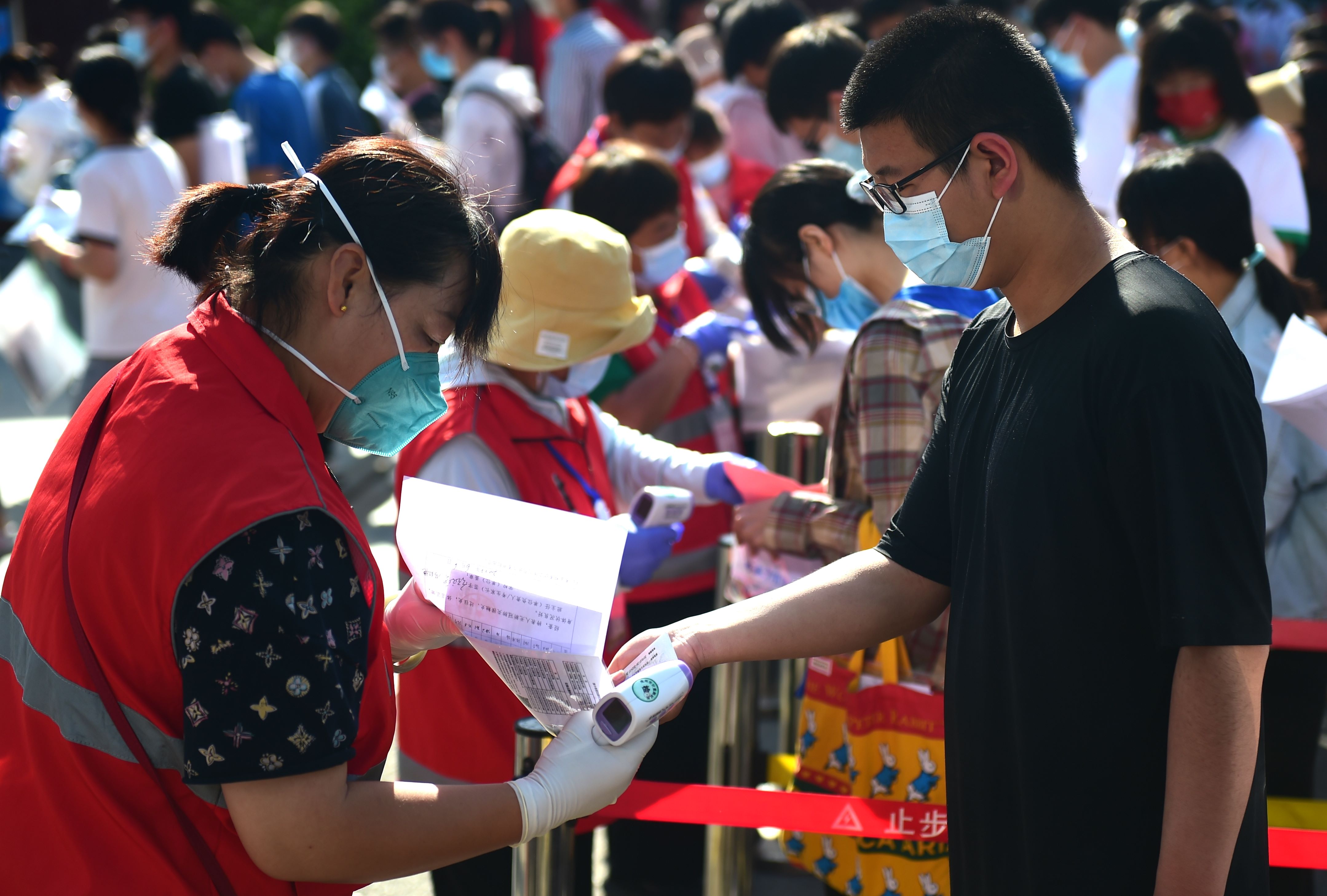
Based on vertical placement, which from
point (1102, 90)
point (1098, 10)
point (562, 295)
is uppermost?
point (1098, 10)

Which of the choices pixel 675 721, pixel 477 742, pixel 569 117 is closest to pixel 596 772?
pixel 477 742

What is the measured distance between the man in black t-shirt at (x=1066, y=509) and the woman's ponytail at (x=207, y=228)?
96cm

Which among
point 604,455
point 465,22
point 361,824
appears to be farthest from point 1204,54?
point 361,824

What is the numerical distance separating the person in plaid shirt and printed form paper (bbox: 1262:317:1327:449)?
26.0 inches

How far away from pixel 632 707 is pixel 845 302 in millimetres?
1605

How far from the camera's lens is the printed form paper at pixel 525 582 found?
5.48ft

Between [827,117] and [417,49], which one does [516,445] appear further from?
[417,49]

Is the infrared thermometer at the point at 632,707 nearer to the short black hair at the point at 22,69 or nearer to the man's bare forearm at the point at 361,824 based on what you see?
the man's bare forearm at the point at 361,824

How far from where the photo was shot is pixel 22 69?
8.55 m

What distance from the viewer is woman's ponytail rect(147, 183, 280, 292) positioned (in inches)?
68.8

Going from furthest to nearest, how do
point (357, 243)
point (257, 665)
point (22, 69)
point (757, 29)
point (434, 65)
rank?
point (22, 69) < point (434, 65) < point (757, 29) < point (357, 243) < point (257, 665)

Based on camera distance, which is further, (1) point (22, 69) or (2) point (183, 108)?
(1) point (22, 69)

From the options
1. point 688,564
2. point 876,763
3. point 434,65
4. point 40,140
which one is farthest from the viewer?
point 434,65

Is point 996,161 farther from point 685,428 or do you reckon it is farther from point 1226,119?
point 1226,119
